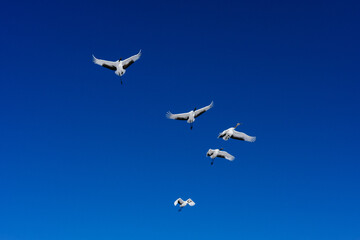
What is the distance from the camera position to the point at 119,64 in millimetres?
53281

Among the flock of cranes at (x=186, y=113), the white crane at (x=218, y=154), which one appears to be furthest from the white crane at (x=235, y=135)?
the white crane at (x=218, y=154)

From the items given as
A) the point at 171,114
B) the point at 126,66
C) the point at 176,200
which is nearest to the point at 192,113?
the point at 171,114

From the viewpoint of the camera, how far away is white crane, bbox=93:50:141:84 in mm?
52938

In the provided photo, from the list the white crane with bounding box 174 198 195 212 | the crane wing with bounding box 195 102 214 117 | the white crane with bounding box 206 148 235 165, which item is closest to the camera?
the crane wing with bounding box 195 102 214 117

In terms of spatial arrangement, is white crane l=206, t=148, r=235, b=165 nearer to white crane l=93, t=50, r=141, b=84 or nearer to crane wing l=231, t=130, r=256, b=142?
crane wing l=231, t=130, r=256, b=142

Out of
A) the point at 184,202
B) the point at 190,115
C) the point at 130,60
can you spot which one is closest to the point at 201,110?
the point at 190,115

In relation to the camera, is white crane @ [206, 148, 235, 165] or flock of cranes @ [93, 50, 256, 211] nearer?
flock of cranes @ [93, 50, 256, 211]

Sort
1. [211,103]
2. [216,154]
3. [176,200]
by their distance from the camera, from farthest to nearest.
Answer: [176,200]
[216,154]
[211,103]

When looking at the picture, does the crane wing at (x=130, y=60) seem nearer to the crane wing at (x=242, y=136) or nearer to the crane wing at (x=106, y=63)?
the crane wing at (x=106, y=63)

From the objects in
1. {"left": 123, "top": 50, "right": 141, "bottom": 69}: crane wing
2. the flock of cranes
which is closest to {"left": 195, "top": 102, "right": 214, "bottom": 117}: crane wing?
the flock of cranes

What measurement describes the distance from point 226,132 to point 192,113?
5.83 meters

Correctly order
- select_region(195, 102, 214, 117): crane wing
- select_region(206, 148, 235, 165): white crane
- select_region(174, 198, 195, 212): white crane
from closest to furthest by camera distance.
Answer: select_region(195, 102, 214, 117): crane wing, select_region(206, 148, 235, 165): white crane, select_region(174, 198, 195, 212): white crane

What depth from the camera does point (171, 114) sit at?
5297 centimetres

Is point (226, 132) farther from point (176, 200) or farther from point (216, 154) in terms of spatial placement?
point (176, 200)
